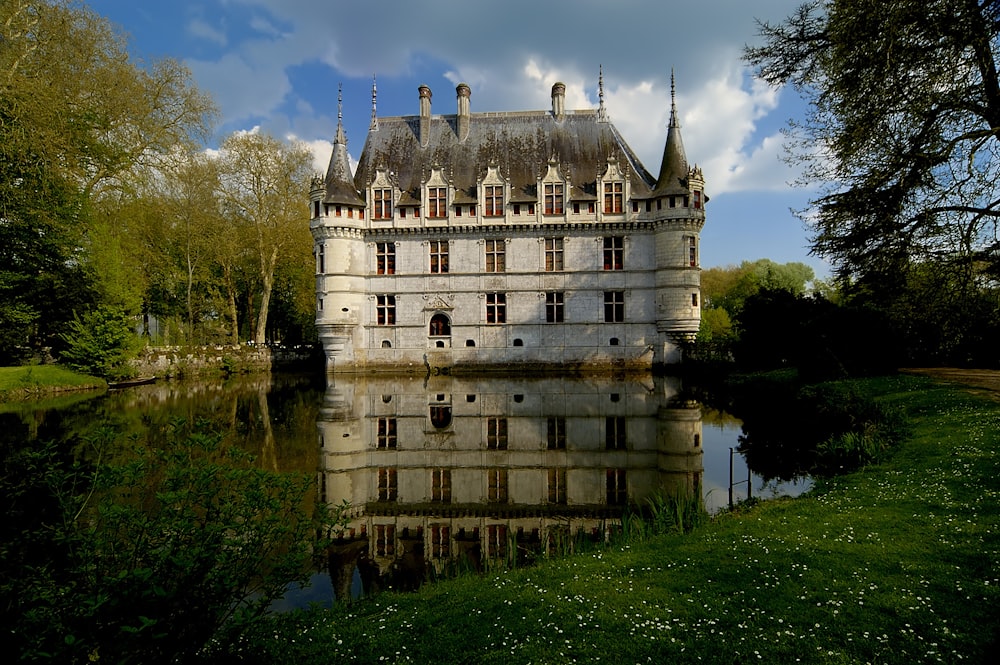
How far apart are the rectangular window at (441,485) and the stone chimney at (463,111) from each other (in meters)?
24.9

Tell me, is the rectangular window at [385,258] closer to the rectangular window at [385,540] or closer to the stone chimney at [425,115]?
the stone chimney at [425,115]

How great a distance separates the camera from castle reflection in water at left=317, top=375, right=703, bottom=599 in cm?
695

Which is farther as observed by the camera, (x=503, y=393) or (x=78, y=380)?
(x=78, y=380)

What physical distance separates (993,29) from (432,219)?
921 inches

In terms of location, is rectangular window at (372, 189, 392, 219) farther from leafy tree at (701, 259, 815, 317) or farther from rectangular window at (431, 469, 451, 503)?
leafy tree at (701, 259, 815, 317)

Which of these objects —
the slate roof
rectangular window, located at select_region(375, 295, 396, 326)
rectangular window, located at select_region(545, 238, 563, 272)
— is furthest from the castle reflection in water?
the slate roof

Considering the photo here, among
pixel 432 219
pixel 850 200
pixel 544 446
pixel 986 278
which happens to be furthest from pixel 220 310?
pixel 986 278

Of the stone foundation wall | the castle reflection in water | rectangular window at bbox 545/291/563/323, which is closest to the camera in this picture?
the castle reflection in water

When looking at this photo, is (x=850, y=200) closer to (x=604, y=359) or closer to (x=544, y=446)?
(x=544, y=446)

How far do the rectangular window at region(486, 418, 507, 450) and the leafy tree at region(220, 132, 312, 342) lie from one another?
947 inches

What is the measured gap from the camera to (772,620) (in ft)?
12.7

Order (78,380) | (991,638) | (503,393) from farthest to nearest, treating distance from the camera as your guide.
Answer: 1. (78,380)
2. (503,393)
3. (991,638)

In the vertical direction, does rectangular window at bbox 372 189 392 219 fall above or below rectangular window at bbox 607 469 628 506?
above

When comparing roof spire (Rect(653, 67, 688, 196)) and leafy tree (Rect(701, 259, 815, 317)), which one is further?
leafy tree (Rect(701, 259, 815, 317))
